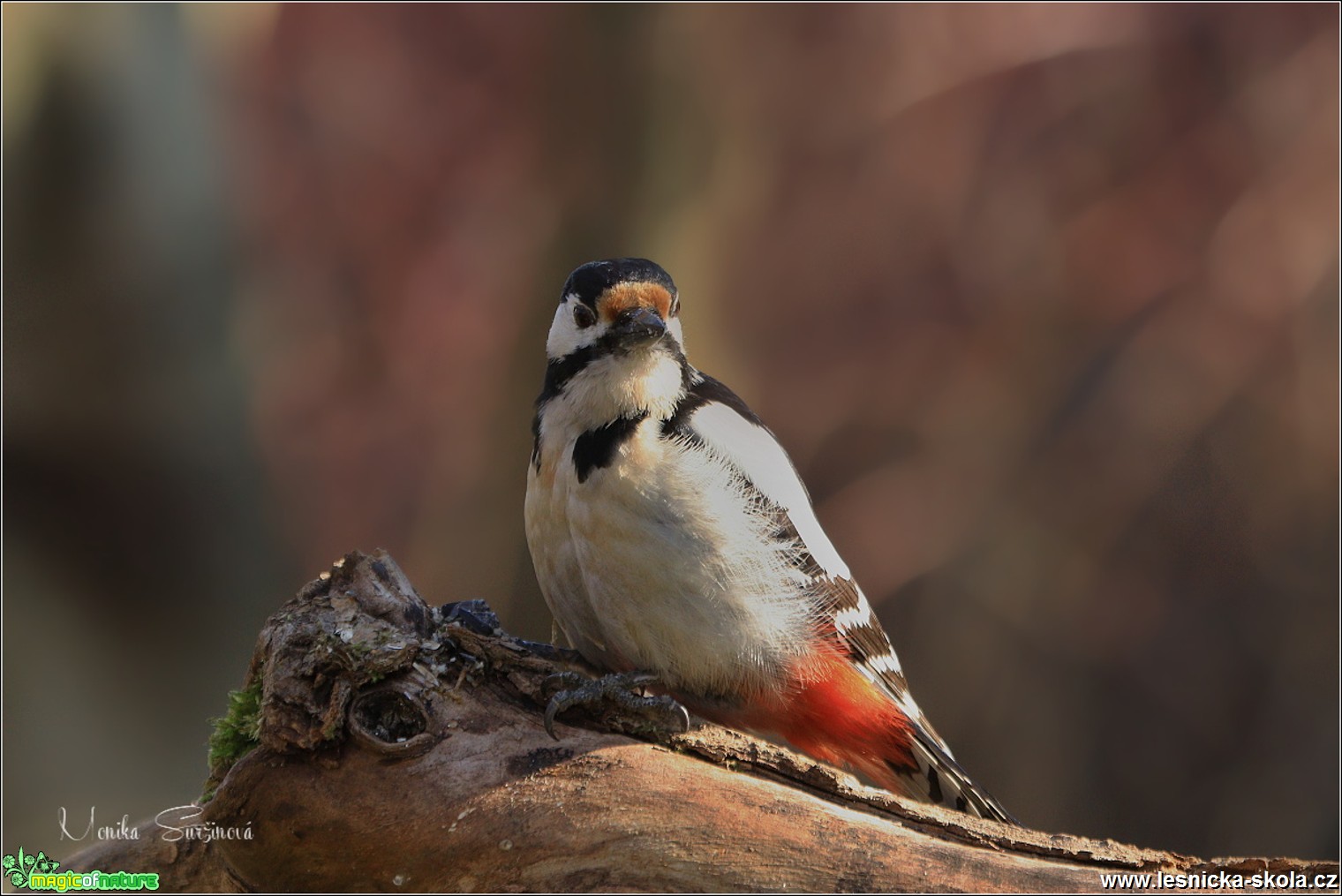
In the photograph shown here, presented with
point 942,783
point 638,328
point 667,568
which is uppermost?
point 638,328

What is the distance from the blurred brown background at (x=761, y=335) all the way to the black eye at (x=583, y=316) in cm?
295

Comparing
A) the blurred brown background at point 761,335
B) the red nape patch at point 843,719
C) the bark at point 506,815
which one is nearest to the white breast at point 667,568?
the red nape patch at point 843,719

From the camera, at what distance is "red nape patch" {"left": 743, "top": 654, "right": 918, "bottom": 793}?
3.17 metres

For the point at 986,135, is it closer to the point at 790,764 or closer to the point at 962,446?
the point at 962,446

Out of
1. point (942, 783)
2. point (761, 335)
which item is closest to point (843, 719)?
point (942, 783)

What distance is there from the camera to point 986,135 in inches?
393

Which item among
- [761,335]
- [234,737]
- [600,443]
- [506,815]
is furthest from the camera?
[761,335]

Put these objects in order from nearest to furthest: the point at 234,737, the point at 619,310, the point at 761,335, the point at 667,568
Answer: the point at 234,737, the point at 667,568, the point at 619,310, the point at 761,335

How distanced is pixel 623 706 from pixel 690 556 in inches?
15.6

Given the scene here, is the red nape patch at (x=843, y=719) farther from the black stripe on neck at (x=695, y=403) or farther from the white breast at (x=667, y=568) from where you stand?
the black stripe on neck at (x=695, y=403)

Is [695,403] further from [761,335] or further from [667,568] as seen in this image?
[761,335]

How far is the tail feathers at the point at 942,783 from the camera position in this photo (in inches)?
126

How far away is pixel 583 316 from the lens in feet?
10.6

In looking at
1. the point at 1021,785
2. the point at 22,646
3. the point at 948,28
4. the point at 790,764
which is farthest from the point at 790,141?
the point at 790,764
